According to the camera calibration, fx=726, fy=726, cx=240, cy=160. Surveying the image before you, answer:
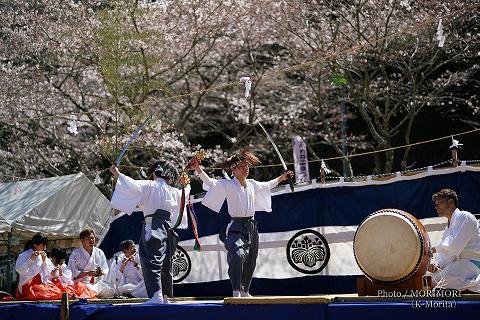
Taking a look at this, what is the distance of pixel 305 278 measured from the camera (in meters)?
8.35

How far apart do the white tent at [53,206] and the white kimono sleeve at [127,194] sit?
4.35 m

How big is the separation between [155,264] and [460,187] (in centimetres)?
338

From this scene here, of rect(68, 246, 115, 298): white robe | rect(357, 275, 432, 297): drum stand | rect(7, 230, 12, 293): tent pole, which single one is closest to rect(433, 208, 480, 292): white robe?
rect(357, 275, 432, 297): drum stand

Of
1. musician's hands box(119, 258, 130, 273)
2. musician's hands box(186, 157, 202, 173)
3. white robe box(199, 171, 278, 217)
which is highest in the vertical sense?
musician's hands box(186, 157, 202, 173)

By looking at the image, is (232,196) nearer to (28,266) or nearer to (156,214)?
(156,214)

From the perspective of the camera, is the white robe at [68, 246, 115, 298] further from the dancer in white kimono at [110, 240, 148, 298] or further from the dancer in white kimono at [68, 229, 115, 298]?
the dancer in white kimono at [110, 240, 148, 298]

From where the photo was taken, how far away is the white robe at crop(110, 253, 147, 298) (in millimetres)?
8758

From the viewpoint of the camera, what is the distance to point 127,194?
21.2 feet

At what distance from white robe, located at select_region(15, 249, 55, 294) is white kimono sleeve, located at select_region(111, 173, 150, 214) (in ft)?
5.93

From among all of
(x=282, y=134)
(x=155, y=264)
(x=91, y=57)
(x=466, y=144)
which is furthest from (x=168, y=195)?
(x=466, y=144)

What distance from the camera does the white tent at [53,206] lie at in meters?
10.5

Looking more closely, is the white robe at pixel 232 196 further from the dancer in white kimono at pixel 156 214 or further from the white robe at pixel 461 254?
the white robe at pixel 461 254

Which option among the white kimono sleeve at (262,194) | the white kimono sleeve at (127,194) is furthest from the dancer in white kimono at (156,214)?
the white kimono sleeve at (262,194)

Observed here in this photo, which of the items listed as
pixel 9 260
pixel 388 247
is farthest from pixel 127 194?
pixel 9 260
